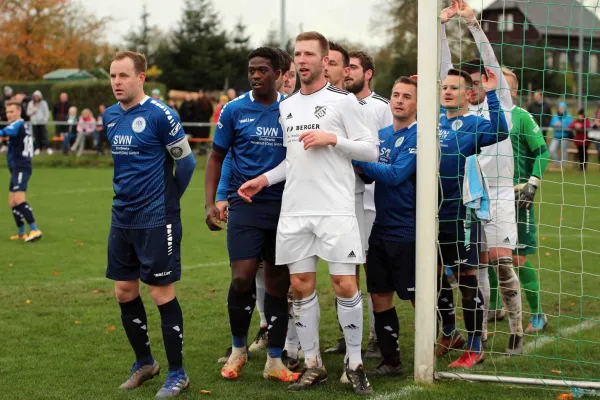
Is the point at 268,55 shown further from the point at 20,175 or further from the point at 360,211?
the point at 20,175

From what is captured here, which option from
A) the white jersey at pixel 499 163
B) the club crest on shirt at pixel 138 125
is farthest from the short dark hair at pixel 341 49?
the club crest on shirt at pixel 138 125

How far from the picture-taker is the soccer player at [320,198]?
→ 5.52 meters

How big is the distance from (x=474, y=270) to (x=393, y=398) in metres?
1.50

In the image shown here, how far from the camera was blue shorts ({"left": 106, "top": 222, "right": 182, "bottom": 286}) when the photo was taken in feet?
18.3

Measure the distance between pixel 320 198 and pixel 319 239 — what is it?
0.89ft

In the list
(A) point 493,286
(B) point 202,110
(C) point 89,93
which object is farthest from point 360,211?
(C) point 89,93

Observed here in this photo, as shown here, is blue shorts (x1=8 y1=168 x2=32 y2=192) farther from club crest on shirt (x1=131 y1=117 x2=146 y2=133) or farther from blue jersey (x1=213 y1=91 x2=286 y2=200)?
club crest on shirt (x1=131 y1=117 x2=146 y2=133)

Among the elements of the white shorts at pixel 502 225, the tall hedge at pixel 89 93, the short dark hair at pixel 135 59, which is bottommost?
the white shorts at pixel 502 225

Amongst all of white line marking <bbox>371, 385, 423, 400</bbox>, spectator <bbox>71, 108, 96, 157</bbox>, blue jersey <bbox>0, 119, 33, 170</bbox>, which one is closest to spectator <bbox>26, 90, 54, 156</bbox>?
spectator <bbox>71, 108, 96, 157</bbox>

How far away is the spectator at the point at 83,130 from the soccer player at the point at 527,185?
21162mm

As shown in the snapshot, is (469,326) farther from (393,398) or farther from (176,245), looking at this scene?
(176,245)

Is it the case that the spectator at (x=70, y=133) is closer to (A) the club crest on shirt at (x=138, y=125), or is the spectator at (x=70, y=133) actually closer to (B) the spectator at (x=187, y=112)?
(B) the spectator at (x=187, y=112)

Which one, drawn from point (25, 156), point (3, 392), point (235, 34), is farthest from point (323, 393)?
point (235, 34)

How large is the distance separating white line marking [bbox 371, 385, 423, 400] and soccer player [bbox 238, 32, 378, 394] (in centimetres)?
15
